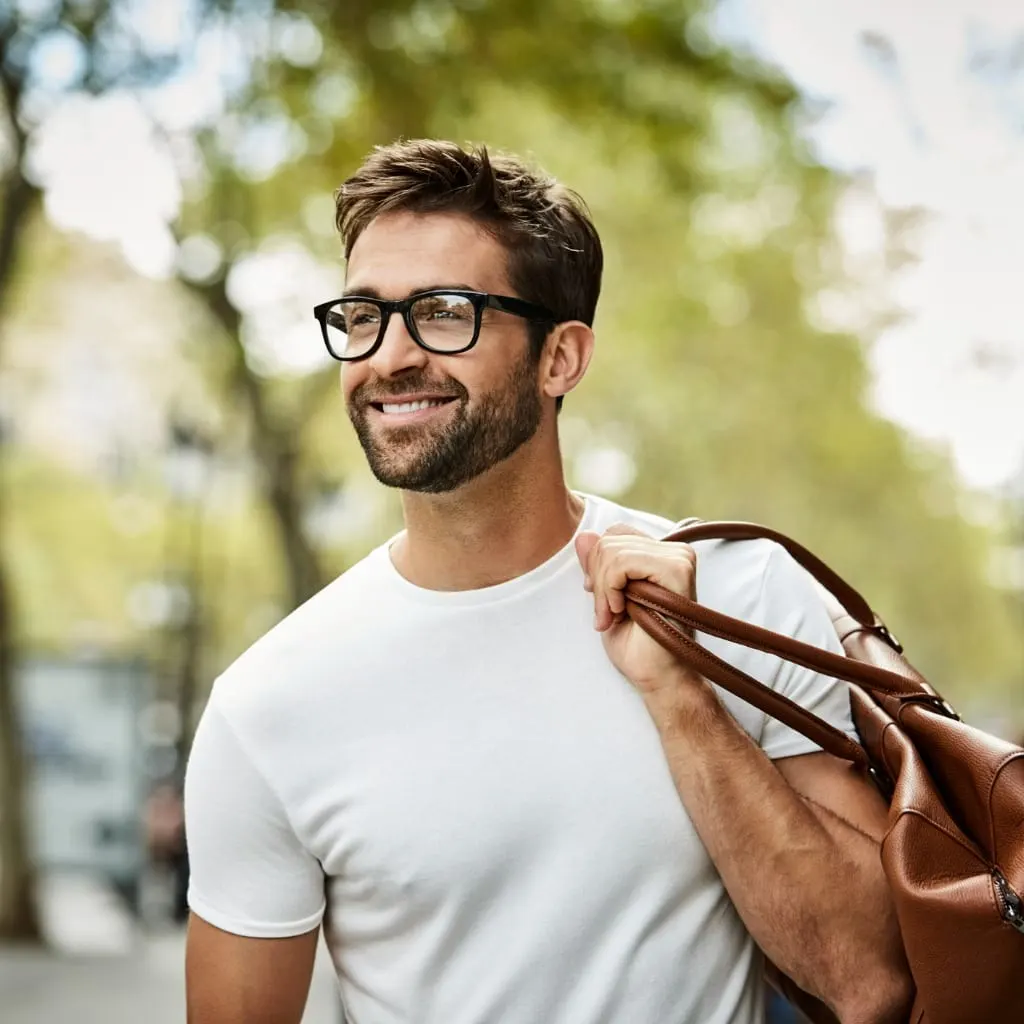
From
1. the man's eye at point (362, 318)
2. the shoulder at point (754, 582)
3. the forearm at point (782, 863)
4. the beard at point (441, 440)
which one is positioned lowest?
the forearm at point (782, 863)

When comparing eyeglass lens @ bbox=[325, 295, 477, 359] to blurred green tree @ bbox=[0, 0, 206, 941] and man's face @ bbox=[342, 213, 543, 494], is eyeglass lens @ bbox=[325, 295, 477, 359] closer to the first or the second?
man's face @ bbox=[342, 213, 543, 494]

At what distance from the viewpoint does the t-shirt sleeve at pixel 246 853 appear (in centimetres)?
257

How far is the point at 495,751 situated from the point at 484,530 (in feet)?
1.37

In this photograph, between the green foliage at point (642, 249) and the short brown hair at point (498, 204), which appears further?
the green foliage at point (642, 249)

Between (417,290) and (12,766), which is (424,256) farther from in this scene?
(12,766)

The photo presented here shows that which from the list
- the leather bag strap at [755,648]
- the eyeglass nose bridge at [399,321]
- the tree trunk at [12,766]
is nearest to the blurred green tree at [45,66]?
the tree trunk at [12,766]

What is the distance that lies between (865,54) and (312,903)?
47.5ft

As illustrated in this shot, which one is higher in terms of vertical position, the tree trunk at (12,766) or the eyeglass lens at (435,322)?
the eyeglass lens at (435,322)

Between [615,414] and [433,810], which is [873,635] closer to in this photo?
[433,810]

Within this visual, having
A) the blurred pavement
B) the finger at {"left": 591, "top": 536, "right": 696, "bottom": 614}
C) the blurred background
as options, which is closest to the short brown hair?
the finger at {"left": 591, "top": 536, "right": 696, "bottom": 614}

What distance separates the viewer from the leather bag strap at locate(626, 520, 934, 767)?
235 cm

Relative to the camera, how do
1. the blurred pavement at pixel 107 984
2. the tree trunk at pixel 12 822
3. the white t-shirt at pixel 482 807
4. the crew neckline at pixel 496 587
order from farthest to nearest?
1. the tree trunk at pixel 12 822
2. the blurred pavement at pixel 107 984
3. the crew neckline at pixel 496 587
4. the white t-shirt at pixel 482 807

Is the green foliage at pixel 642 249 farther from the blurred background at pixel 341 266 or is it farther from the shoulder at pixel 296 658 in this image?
the shoulder at pixel 296 658

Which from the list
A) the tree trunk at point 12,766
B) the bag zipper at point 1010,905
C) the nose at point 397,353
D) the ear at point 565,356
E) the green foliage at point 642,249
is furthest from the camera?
the green foliage at point 642,249
